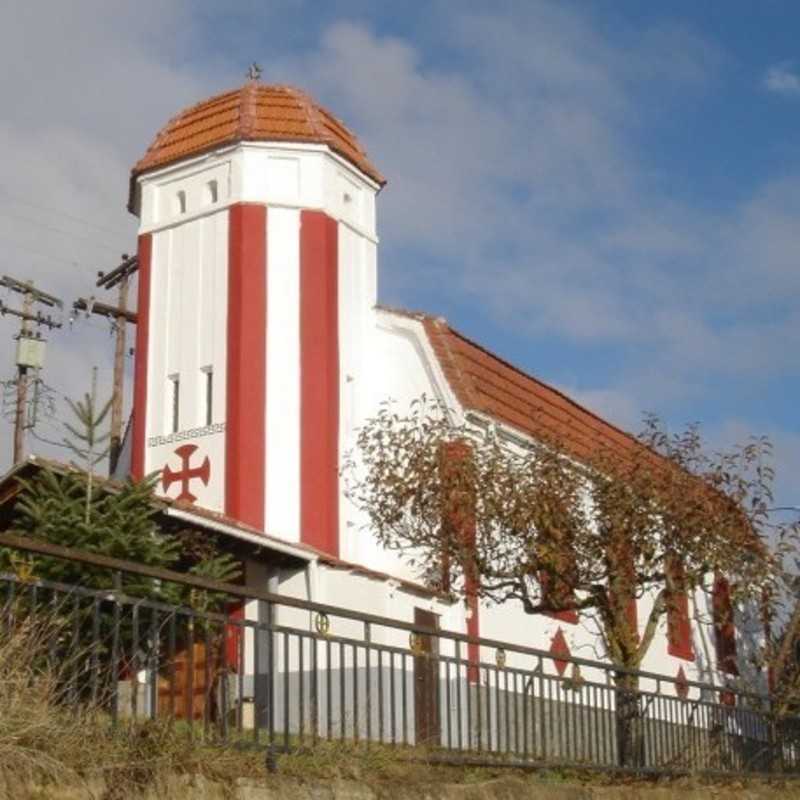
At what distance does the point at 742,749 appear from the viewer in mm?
14695

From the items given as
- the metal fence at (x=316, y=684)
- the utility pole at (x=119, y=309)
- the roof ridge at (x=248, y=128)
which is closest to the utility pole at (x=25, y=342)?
the utility pole at (x=119, y=309)

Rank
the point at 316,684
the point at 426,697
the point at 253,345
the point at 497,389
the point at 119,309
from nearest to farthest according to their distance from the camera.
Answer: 1. the point at 316,684
2. the point at 426,697
3. the point at 253,345
4. the point at 497,389
5. the point at 119,309

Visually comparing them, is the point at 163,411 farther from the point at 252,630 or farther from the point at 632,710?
the point at 252,630

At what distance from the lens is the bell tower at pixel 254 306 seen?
23891 mm

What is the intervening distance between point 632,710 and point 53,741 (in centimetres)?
744

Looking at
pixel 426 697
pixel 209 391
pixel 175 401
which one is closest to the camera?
pixel 426 697

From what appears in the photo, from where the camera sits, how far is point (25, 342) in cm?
4241

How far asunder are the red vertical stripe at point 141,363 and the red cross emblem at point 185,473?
574mm

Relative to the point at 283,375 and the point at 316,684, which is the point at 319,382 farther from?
the point at 316,684

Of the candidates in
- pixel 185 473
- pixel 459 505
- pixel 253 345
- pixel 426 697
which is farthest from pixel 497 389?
pixel 426 697

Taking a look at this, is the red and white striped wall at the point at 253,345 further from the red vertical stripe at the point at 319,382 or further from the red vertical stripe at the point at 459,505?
the red vertical stripe at the point at 459,505

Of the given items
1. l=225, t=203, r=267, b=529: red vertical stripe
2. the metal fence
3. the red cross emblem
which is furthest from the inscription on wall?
the metal fence

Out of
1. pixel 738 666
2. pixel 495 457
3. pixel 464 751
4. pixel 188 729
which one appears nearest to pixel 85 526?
pixel 495 457

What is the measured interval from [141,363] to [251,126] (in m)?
4.46
